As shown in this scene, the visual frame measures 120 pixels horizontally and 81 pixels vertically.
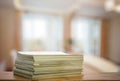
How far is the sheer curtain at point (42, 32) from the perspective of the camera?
610 centimetres

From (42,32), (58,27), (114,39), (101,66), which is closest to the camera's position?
(101,66)

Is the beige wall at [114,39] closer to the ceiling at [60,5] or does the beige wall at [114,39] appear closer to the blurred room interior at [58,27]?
the blurred room interior at [58,27]

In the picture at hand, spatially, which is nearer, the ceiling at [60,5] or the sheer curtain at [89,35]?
the ceiling at [60,5]

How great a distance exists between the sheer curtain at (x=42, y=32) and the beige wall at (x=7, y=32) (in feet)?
1.32

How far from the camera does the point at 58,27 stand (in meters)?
6.49

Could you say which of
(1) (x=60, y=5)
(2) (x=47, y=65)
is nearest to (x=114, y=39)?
(1) (x=60, y=5)

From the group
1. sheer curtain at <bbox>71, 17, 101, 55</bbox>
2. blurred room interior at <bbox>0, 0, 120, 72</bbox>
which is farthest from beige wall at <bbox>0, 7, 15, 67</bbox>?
sheer curtain at <bbox>71, 17, 101, 55</bbox>

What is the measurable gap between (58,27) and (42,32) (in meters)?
0.64

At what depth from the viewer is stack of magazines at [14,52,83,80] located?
0.68m

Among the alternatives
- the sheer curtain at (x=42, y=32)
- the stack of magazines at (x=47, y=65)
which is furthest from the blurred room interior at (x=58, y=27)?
the stack of magazines at (x=47, y=65)

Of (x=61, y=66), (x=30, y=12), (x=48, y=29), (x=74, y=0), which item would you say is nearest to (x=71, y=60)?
(x=61, y=66)

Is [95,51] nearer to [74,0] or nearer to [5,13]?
[74,0]

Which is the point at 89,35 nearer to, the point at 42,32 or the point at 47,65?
the point at 42,32

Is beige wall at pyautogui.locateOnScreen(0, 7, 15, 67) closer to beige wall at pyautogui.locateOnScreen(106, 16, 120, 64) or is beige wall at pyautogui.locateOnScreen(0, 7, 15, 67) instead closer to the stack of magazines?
beige wall at pyautogui.locateOnScreen(106, 16, 120, 64)
